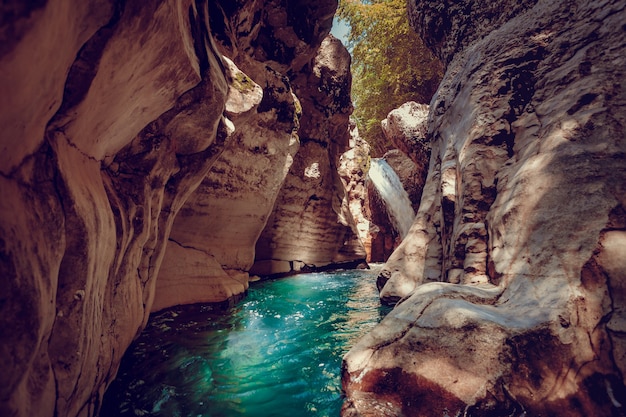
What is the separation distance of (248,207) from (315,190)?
3796mm

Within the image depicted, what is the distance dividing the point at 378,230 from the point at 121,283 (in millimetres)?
13532

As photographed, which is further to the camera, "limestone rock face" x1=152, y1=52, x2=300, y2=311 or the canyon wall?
"limestone rock face" x1=152, y1=52, x2=300, y2=311

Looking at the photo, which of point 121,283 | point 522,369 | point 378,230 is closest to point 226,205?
point 121,283

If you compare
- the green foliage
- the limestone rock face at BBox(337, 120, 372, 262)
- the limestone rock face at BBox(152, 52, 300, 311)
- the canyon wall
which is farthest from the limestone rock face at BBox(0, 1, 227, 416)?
the green foliage

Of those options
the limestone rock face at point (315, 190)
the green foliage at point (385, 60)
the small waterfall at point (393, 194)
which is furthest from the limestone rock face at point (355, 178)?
the green foliage at point (385, 60)

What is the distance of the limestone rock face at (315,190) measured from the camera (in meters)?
9.07

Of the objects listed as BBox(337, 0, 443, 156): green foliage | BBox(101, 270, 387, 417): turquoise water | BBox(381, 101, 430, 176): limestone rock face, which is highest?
BBox(337, 0, 443, 156): green foliage

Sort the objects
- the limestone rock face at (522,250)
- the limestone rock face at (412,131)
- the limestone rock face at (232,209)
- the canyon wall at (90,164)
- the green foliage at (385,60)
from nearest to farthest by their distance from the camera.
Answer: the canyon wall at (90,164)
the limestone rock face at (522,250)
the limestone rock face at (232,209)
the limestone rock face at (412,131)
the green foliage at (385,60)

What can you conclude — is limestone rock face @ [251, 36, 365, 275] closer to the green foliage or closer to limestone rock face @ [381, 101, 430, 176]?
limestone rock face @ [381, 101, 430, 176]

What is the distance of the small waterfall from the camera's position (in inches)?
539

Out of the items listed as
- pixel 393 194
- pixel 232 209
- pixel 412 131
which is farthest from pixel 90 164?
pixel 393 194

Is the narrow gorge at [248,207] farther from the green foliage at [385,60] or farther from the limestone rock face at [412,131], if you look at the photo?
the green foliage at [385,60]

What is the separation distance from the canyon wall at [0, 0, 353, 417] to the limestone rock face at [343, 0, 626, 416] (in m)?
1.87

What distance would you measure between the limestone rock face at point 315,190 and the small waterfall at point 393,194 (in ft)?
12.4
